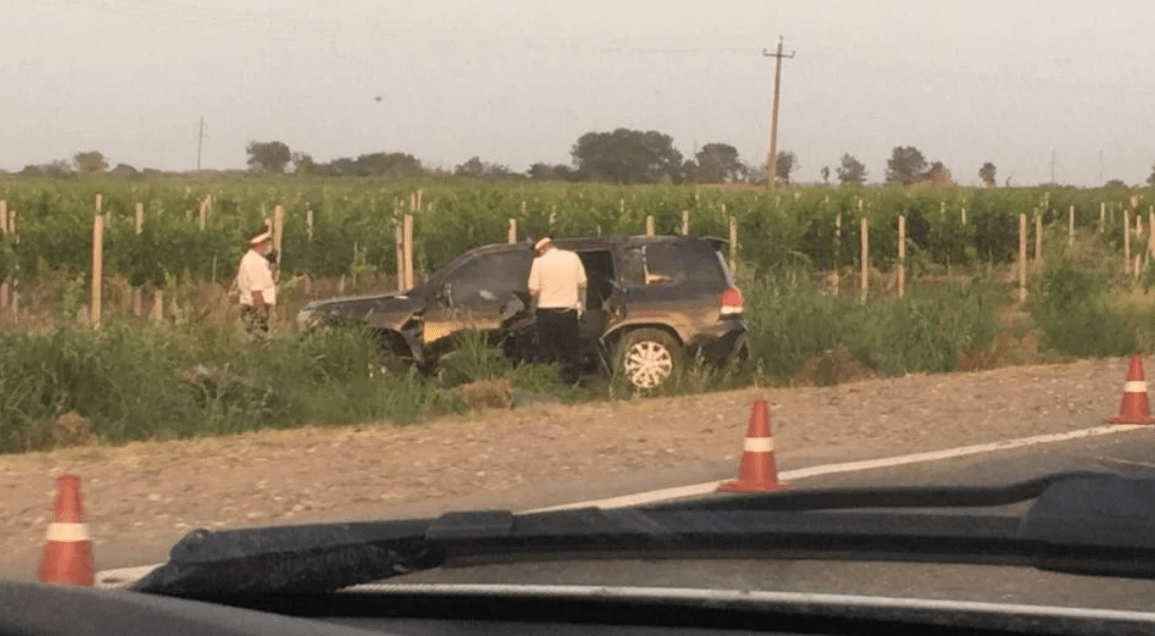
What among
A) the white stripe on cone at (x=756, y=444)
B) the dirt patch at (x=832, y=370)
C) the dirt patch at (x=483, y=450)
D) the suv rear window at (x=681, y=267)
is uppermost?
the suv rear window at (x=681, y=267)

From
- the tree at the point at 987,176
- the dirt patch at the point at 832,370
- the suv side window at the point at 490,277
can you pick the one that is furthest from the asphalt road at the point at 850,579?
the tree at the point at 987,176

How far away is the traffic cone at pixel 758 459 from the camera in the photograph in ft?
35.8

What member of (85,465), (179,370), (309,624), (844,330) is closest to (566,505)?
(85,465)

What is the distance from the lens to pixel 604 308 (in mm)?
18938

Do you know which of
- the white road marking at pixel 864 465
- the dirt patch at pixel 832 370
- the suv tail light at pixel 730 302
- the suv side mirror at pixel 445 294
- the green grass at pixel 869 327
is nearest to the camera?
the white road marking at pixel 864 465

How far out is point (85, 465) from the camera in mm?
12398

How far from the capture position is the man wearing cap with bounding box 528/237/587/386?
17922 mm

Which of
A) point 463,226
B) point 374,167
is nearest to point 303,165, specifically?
point 374,167

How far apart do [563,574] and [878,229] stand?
47.4 meters

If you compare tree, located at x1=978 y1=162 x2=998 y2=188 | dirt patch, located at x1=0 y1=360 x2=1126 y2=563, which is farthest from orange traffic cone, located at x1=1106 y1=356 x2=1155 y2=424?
tree, located at x1=978 y1=162 x2=998 y2=188

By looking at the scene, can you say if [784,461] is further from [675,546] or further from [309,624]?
[309,624]

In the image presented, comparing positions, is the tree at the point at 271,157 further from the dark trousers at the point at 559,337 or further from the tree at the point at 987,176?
the dark trousers at the point at 559,337

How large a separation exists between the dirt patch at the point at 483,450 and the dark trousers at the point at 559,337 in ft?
3.14

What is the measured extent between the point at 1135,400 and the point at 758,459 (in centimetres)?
499
